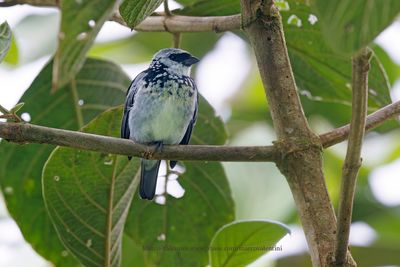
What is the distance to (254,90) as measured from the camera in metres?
5.82

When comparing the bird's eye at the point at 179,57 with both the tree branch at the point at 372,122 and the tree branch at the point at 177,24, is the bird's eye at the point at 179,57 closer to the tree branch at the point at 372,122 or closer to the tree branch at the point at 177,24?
the tree branch at the point at 177,24

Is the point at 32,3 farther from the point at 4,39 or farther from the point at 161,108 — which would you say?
the point at 161,108

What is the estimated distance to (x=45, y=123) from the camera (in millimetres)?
3398

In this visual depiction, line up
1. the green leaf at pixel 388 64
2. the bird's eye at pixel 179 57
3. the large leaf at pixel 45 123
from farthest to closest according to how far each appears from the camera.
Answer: the green leaf at pixel 388 64
the bird's eye at pixel 179 57
the large leaf at pixel 45 123

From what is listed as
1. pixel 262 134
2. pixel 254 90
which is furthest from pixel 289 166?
pixel 254 90

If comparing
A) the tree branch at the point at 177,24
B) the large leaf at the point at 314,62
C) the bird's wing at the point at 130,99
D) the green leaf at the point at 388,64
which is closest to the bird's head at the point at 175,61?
the bird's wing at the point at 130,99

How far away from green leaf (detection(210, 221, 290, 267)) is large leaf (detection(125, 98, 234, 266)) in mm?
661

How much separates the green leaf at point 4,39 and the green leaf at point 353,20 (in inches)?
43.7

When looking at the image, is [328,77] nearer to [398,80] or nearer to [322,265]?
[322,265]

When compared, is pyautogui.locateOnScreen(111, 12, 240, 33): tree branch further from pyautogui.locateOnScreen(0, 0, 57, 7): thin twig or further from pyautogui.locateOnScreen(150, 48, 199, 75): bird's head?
pyautogui.locateOnScreen(150, 48, 199, 75): bird's head

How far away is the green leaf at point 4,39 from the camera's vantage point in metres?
2.21

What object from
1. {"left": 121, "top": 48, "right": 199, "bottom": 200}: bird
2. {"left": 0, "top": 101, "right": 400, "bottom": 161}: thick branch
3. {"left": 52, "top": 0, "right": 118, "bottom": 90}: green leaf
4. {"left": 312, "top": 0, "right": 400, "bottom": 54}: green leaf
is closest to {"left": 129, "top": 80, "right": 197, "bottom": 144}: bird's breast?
{"left": 121, "top": 48, "right": 199, "bottom": 200}: bird

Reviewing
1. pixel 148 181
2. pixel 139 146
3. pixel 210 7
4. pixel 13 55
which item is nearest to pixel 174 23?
pixel 210 7

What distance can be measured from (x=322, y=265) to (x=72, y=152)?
1120 mm
